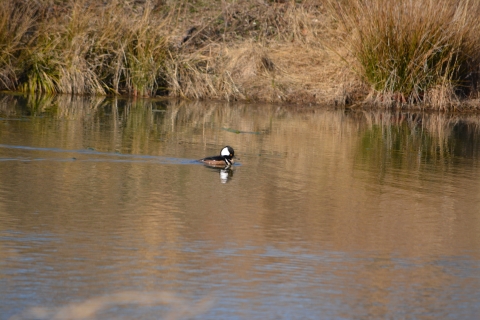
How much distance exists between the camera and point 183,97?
661 inches

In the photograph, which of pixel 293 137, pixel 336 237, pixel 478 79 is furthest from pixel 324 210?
pixel 478 79

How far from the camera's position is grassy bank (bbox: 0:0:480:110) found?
15.7m

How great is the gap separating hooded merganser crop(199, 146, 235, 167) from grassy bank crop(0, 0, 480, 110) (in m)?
7.88

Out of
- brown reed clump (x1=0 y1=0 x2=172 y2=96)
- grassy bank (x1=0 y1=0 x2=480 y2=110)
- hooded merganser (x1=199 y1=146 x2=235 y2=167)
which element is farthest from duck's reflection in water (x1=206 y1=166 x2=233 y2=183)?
brown reed clump (x1=0 y1=0 x2=172 y2=96)

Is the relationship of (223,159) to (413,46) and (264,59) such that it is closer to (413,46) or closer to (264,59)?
(413,46)

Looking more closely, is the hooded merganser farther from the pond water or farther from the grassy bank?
the grassy bank

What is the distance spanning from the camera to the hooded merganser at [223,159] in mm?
8461

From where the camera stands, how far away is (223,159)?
849 centimetres

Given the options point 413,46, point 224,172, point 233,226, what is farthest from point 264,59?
point 233,226

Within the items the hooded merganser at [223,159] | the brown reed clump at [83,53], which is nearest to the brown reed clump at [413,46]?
the brown reed clump at [83,53]

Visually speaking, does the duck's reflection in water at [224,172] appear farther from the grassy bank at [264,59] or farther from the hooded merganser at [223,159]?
the grassy bank at [264,59]

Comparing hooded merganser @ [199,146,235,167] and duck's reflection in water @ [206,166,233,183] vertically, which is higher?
hooded merganser @ [199,146,235,167]

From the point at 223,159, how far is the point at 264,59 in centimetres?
941

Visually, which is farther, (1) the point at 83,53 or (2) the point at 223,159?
(1) the point at 83,53
